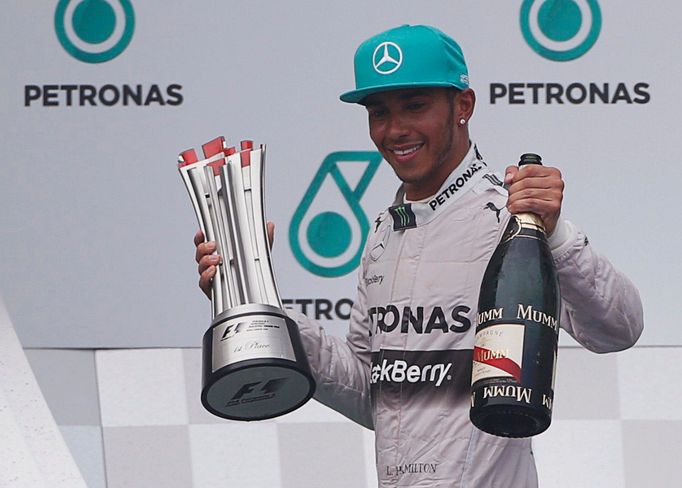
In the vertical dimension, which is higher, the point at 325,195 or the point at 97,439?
the point at 325,195

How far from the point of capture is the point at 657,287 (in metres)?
3.24

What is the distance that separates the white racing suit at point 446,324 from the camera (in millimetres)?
2027

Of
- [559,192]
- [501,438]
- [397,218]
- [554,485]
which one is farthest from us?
[554,485]

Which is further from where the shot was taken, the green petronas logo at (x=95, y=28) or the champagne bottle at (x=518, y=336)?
the green petronas logo at (x=95, y=28)

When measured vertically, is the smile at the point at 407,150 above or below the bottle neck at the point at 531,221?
above

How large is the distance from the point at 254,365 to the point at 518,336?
0.38 meters

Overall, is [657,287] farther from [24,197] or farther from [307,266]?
[24,197]

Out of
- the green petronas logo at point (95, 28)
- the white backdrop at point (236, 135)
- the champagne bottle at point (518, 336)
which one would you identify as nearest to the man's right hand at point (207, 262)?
the champagne bottle at point (518, 336)

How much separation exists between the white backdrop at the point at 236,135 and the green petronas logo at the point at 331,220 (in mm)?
15

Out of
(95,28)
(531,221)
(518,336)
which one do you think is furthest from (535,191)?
(95,28)

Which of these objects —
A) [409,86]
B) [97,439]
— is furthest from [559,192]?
[97,439]

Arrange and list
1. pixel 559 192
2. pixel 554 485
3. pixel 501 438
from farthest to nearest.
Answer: pixel 554 485, pixel 501 438, pixel 559 192

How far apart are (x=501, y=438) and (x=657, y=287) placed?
1.28 meters

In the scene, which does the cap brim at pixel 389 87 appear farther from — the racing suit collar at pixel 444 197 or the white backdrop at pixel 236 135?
the white backdrop at pixel 236 135
